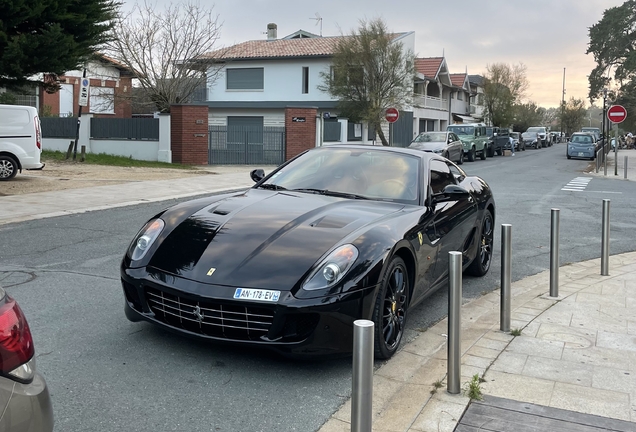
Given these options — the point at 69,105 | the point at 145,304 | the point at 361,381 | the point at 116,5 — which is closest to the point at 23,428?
the point at 361,381

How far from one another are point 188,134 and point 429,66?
104ft

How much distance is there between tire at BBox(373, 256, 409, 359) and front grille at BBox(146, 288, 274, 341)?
2.43 feet

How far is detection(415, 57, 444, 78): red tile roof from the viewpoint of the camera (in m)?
52.6

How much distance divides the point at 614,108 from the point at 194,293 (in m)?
25.5

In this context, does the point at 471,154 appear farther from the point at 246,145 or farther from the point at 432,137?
the point at 246,145

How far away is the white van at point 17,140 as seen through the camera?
17.5 m

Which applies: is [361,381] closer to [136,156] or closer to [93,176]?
[93,176]

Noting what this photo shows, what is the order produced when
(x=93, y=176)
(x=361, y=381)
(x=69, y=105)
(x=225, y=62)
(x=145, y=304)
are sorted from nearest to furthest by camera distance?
(x=361, y=381)
(x=145, y=304)
(x=93, y=176)
(x=225, y=62)
(x=69, y=105)

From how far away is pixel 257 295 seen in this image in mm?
3979

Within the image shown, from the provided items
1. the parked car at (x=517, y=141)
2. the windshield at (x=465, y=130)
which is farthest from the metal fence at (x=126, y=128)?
the parked car at (x=517, y=141)

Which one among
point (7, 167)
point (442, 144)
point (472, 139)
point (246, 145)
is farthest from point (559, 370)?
point (472, 139)

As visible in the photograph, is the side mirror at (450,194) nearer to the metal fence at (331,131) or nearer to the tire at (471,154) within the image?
the metal fence at (331,131)

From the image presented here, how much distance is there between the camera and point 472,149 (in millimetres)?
37188

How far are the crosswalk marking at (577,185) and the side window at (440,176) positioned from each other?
13.2 m
